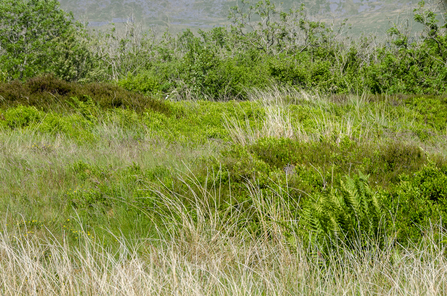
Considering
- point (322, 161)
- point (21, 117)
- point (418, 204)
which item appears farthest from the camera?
point (21, 117)

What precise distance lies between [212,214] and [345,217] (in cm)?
126

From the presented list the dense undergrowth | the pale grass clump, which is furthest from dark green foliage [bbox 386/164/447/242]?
the pale grass clump

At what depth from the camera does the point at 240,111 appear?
8.27 metres

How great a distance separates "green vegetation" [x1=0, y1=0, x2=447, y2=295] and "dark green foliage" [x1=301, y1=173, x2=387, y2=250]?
0.01 meters

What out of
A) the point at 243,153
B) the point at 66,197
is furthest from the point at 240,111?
the point at 66,197

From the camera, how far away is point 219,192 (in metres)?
3.20

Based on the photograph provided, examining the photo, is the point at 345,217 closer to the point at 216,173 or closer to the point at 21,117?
the point at 216,173

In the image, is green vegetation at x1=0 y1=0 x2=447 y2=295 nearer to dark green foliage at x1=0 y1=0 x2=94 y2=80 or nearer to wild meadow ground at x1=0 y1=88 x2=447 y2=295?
wild meadow ground at x1=0 y1=88 x2=447 y2=295

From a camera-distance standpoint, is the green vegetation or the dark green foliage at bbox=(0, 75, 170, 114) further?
the dark green foliage at bbox=(0, 75, 170, 114)

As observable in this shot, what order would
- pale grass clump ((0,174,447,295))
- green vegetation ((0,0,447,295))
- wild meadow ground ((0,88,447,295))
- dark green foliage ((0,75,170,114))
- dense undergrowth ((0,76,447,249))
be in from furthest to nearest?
dark green foliage ((0,75,170,114)) < dense undergrowth ((0,76,447,249)) < green vegetation ((0,0,447,295)) < wild meadow ground ((0,88,447,295)) < pale grass clump ((0,174,447,295))

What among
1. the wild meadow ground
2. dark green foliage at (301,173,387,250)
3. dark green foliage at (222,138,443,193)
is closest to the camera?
the wild meadow ground

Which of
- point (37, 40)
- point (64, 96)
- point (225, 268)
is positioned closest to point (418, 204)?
point (225, 268)

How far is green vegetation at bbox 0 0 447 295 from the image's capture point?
228 cm

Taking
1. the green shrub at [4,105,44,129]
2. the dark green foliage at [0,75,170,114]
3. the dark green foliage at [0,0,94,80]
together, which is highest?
the dark green foliage at [0,0,94,80]
